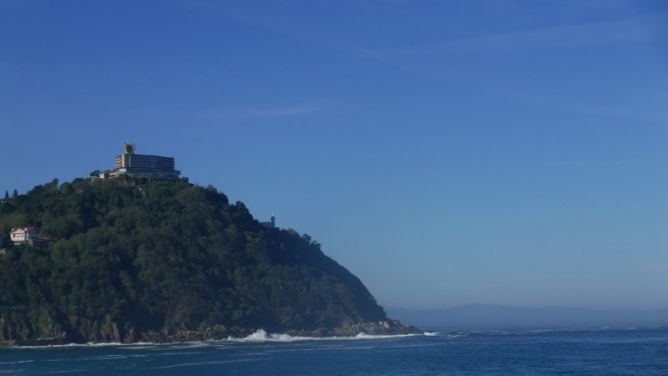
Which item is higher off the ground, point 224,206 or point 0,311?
point 224,206

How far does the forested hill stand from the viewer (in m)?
125

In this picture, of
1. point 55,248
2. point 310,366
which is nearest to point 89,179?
point 55,248

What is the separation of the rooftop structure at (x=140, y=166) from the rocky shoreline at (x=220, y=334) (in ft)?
167

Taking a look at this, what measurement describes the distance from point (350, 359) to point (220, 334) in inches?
1950

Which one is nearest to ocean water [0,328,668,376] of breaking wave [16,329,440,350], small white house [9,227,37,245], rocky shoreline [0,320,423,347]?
breaking wave [16,329,440,350]

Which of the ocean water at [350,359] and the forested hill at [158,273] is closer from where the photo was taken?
the ocean water at [350,359]

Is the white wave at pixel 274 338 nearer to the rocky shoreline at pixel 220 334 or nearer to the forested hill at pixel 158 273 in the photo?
the rocky shoreline at pixel 220 334

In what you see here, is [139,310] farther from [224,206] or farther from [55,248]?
[224,206]

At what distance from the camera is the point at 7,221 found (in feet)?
492

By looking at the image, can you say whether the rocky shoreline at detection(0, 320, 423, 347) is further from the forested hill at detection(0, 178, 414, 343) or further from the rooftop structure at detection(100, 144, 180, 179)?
the rooftop structure at detection(100, 144, 180, 179)

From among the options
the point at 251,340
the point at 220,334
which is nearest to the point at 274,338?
the point at 251,340

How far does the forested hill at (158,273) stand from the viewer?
12512 cm

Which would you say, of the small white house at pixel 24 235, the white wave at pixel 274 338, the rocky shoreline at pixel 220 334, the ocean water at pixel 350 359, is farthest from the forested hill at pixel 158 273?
the ocean water at pixel 350 359

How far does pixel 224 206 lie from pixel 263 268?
1807 cm
